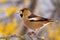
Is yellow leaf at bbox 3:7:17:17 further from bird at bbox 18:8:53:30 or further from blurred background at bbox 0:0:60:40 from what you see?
bird at bbox 18:8:53:30

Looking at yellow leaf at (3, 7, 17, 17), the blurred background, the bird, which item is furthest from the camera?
yellow leaf at (3, 7, 17, 17)

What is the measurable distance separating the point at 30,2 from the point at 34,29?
155 centimetres

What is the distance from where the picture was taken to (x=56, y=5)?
12.5 feet

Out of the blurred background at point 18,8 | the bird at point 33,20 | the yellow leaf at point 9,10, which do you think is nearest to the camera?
the bird at point 33,20

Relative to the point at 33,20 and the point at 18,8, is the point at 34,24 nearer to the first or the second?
the point at 33,20

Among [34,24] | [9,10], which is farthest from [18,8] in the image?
[34,24]

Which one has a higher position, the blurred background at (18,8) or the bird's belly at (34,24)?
the blurred background at (18,8)

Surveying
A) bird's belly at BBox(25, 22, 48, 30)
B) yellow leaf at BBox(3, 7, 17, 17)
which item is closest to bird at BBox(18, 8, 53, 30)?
bird's belly at BBox(25, 22, 48, 30)

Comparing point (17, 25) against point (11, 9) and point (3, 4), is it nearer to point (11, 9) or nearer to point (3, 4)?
point (11, 9)

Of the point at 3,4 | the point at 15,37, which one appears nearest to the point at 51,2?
the point at 3,4

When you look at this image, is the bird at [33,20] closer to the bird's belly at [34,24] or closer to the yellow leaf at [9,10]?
the bird's belly at [34,24]

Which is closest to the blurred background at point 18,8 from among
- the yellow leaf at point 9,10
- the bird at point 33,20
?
the yellow leaf at point 9,10

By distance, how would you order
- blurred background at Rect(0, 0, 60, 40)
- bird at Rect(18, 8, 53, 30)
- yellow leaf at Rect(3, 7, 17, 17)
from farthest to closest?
yellow leaf at Rect(3, 7, 17, 17), blurred background at Rect(0, 0, 60, 40), bird at Rect(18, 8, 53, 30)

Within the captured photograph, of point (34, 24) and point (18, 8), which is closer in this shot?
point (34, 24)
